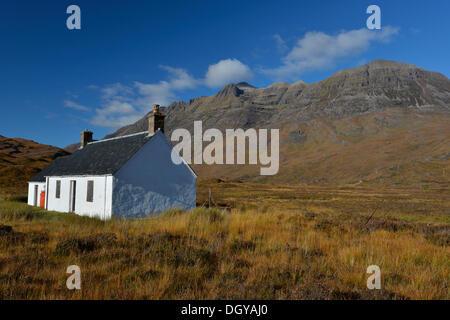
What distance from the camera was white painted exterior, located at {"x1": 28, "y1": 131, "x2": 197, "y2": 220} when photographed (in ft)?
54.6

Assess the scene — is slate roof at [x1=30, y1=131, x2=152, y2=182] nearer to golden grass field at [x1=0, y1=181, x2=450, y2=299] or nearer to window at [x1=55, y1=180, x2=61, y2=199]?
window at [x1=55, y1=180, x2=61, y2=199]

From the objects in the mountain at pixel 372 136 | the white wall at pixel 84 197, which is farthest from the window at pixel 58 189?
the mountain at pixel 372 136

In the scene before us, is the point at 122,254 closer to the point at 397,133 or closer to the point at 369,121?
the point at 397,133

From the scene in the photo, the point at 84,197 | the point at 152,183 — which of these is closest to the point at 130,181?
the point at 152,183

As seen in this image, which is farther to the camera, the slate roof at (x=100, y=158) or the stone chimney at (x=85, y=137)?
the stone chimney at (x=85, y=137)

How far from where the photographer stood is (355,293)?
4371 millimetres

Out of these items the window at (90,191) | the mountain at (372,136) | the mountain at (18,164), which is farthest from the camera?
the mountain at (372,136)

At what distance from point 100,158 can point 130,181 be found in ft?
16.6

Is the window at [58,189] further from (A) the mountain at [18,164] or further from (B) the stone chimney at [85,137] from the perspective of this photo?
(A) the mountain at [18,164]

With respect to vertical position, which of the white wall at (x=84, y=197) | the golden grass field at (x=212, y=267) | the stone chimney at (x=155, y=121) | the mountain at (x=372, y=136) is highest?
the mountain at (x=372, y=136)

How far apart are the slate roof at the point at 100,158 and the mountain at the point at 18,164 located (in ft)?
69.9

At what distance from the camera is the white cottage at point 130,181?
16.8 meters
